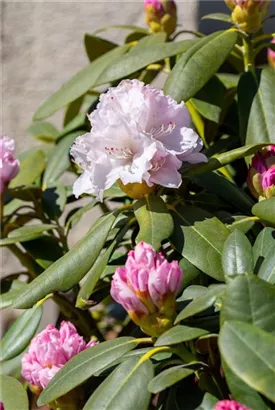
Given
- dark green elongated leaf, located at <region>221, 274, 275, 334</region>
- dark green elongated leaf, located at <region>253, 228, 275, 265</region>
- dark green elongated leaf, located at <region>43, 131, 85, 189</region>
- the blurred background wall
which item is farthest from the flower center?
the blurred background wall

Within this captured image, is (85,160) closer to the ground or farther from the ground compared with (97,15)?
farther from the ground

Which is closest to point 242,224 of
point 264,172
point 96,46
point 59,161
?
point 264,172

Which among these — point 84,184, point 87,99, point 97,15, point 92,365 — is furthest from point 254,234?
point 97,15

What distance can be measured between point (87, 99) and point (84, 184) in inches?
30.7

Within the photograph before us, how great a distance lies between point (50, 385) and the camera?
110 cm

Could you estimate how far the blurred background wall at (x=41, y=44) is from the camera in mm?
2188

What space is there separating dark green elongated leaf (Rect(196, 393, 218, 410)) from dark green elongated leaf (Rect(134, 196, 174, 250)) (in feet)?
0.70

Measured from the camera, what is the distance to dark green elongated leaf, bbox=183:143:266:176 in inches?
A: 48.3

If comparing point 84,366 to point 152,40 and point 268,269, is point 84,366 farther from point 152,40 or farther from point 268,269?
point 152,40

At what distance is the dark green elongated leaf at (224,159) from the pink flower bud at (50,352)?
0.31m

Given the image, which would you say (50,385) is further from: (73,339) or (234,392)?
(234,392)

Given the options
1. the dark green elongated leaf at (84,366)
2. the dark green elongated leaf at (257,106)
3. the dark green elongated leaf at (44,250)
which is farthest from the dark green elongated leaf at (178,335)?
the dark green elongated leaf at (44,250)

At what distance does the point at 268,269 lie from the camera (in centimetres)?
110

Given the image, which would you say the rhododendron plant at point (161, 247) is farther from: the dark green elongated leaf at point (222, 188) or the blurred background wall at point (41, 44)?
the blurred background wall at point (41, 44)
